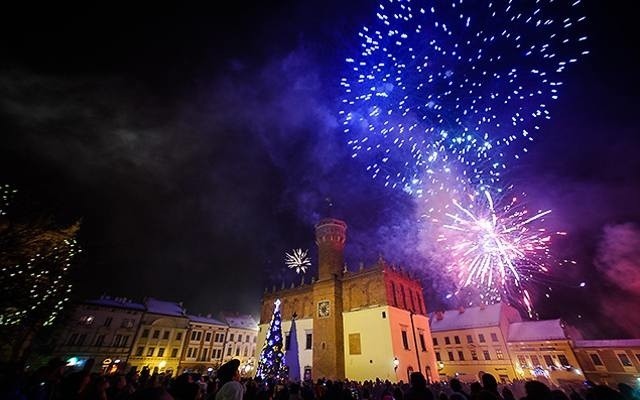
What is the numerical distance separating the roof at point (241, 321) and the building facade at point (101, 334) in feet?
54.4

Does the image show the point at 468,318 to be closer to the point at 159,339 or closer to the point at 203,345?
the point at 203,345

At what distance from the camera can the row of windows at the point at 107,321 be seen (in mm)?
34297

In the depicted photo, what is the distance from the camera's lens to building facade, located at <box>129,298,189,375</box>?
3716cm

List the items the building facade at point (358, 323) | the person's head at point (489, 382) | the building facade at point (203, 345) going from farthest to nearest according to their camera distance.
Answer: the building facade at point (203, 345) < the building facade at point (358, 323) < the person's head at point (489, 382)

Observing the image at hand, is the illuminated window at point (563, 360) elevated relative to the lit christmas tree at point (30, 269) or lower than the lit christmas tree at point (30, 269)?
lower

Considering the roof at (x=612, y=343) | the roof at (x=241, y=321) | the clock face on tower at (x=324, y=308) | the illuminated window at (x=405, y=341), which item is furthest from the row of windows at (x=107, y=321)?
the roof at (x=612, y=343)

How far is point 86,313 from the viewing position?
114ft

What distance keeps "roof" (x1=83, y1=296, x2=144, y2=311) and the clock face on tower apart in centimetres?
2739

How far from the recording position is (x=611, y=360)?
31.7 metres

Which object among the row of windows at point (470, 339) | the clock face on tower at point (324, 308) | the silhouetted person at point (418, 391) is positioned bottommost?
the silhouetted person at point (418, 391)

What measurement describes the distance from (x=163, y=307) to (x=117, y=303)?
667 cm

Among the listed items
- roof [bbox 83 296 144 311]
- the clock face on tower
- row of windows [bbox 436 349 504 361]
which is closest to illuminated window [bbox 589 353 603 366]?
row of windows [bbox 436 349 504 361]

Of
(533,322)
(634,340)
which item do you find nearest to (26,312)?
(533,322)

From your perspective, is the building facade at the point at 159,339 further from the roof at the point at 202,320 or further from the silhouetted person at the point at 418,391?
the silhouetted person at the point at 418,391
